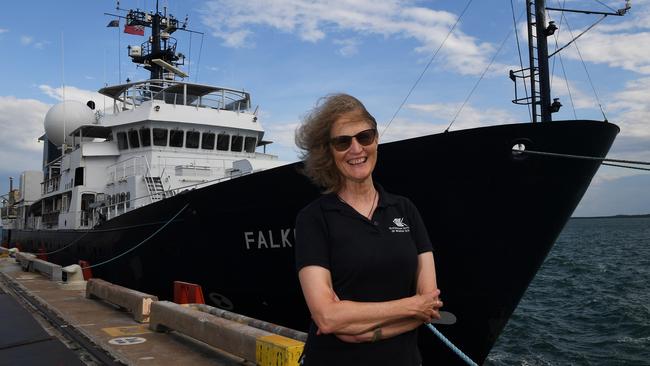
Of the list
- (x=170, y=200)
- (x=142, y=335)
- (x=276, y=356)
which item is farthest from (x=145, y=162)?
(x=276, y=356)

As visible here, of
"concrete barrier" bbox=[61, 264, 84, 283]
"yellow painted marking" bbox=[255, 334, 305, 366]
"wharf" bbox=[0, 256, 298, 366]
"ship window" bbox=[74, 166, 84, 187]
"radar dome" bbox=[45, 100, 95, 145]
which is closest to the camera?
"yellow painted marking" bbox=[255, 334, 305, 366]

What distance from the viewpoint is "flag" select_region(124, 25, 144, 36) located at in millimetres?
20422

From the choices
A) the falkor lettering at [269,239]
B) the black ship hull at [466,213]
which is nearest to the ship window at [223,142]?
the black ship hull at [466,213]

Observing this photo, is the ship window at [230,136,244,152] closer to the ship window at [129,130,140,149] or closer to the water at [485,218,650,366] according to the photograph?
the ship window at [129,130,140,149]

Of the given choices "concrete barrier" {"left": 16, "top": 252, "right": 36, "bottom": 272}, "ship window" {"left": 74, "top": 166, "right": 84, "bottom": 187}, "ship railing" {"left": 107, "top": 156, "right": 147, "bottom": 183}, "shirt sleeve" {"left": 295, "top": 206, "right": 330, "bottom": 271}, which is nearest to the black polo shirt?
"shirt sleeve" {"left": 295, "top": 206, "right": 330, "bottom": 271}

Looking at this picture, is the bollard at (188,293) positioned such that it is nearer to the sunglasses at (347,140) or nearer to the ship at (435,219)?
the ship at (435,219)

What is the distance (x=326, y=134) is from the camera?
209cm

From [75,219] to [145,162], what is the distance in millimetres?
3524

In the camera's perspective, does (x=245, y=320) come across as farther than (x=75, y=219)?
No

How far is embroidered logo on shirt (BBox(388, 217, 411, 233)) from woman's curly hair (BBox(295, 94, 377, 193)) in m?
0.27

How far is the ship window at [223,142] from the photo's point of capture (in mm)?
13164

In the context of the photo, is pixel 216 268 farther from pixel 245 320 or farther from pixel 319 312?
pixel 319 312

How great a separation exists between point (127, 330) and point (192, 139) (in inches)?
275

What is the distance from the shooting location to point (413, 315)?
1.84 metres
